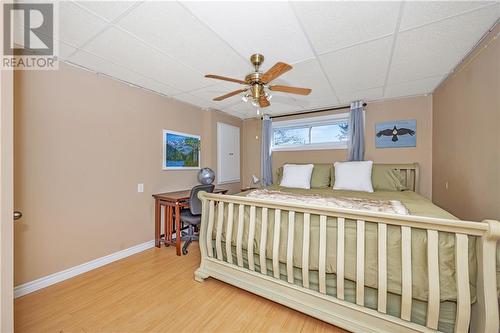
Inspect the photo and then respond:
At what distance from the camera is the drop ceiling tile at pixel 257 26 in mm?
1363

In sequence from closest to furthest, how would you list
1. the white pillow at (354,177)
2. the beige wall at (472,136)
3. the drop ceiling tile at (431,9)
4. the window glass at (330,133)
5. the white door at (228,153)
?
the drop ceiling tile at (431,9) → the beige wall at (472,136) → the white pillow at (354,177) → the window glass at (330,133) → the white door at (228,153)

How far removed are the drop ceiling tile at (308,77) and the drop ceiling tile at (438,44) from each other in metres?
0.70

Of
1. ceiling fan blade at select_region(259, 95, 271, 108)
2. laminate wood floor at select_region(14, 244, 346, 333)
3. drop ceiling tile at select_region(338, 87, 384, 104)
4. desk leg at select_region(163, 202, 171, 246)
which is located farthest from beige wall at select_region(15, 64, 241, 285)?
drop ceiling tile at select_region(338, 87, 384, 104)

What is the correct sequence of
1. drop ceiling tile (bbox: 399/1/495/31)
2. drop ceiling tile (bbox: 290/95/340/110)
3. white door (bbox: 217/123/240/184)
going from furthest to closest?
white door (bbox: 217/123/240/184), drop ceiling tile (bbox: 290/95/340/110), drop ceiling tile (bbox: 399/1/495/31)

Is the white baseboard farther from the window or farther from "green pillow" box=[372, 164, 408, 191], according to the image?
"green pillow" box=[372, 164, 408, 191]

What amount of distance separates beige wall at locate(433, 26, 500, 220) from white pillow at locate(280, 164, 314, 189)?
5.43 ft

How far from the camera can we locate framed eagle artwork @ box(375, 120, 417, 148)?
10.3 ft

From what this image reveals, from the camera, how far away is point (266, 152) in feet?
13.9

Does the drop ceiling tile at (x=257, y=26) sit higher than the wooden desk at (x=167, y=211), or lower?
higher

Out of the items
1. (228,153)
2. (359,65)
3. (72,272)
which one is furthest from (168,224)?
(359,65)

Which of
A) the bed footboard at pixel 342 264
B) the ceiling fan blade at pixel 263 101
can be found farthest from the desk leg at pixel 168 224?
the ceiling fan blade at pixel 263 101

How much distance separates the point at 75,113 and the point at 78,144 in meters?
0.32

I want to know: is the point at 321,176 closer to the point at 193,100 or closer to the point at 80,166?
the point at 193,100

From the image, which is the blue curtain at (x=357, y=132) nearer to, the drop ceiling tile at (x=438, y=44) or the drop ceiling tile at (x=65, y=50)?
the drop ceiling tile at (x=438, y=44)
